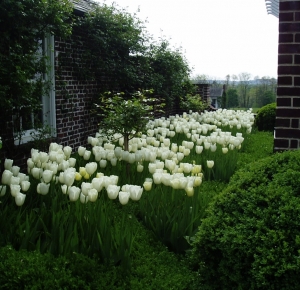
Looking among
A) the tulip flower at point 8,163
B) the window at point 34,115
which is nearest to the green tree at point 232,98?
the window at point 34,115

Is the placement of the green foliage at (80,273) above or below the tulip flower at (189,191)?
below

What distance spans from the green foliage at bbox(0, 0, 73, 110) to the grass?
3325 mm

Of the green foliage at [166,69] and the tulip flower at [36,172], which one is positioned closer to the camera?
the tulip flower at [36,172]

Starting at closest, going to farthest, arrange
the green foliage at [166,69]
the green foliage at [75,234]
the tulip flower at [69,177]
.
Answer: the green foliage at [75,234], the tulip flower at [69,177], the green foliage at [166,69]

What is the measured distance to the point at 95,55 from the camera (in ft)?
31.4

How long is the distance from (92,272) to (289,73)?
261 cm

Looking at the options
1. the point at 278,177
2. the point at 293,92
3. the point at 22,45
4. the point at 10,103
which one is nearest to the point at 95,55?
the point at 22,45

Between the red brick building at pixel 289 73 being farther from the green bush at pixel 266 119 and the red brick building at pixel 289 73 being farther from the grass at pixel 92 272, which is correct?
the green bush at pixel 266 119

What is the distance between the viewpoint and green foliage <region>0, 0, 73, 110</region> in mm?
5977

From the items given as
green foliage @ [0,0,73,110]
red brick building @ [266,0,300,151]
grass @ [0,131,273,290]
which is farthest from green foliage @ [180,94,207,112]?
grass @ [0,131,273,290]

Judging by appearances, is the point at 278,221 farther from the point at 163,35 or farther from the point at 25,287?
the point at 163,35

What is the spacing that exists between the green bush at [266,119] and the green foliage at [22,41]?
9003 mm

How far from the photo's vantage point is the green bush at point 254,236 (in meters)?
2.30

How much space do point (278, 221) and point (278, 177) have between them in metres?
0.44
